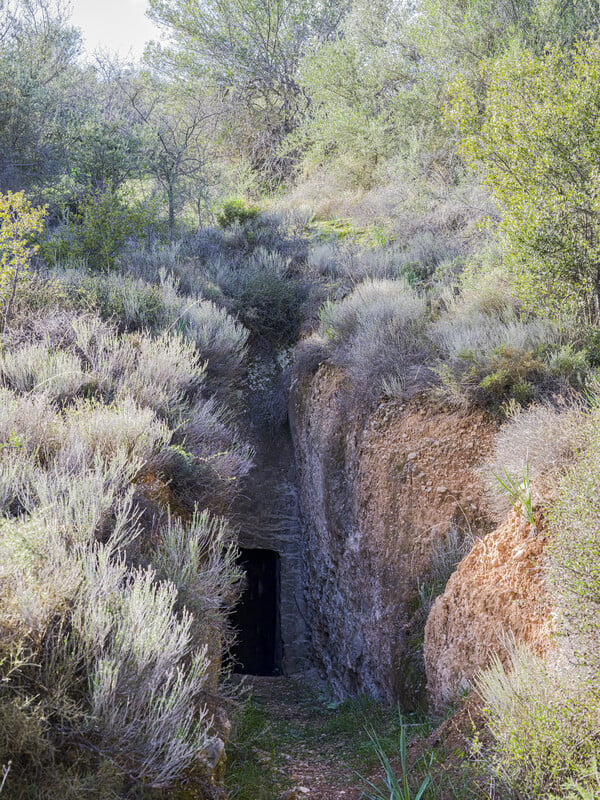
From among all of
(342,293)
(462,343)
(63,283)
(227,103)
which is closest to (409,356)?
(462,343)

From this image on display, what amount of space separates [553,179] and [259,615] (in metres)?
8.32

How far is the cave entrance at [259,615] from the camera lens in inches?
398

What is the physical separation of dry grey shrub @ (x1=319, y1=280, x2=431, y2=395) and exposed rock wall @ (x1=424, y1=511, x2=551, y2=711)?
99.7 inches

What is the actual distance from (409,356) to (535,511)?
10.2 ft

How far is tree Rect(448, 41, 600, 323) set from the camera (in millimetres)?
5680

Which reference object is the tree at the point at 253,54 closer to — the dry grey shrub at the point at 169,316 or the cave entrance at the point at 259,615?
the dry grey shrub at the point at 169,316

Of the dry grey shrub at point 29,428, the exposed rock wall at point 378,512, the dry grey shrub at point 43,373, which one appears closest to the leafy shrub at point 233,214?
the exposed rock wall at point 378,512

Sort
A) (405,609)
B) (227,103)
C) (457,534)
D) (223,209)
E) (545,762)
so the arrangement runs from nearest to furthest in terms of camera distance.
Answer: (545,762) → (457,534) → (405,609) → (223,209) → (227,103)

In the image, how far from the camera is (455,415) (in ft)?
19.6

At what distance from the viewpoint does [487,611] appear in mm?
4184

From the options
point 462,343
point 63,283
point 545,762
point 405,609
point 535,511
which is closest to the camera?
point 545,762

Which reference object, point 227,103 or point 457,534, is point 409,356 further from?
point 227,103

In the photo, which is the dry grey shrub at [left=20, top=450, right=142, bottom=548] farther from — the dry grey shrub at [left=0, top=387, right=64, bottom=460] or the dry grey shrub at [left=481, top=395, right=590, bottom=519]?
the dry grey shrub at [left=481, top=395, right=590, bottom=519]

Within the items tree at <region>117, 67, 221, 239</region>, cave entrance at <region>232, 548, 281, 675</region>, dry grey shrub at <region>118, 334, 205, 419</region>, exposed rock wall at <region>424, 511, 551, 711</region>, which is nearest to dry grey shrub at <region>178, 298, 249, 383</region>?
dry grey shrub at <region>118, 334, 205, 419</region>
